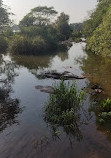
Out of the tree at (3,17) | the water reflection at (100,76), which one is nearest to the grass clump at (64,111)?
the water reflection at (100,76)

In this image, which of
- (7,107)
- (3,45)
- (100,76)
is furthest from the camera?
(3,45)

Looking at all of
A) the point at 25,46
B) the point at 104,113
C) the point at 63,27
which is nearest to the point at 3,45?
the point at 25,46

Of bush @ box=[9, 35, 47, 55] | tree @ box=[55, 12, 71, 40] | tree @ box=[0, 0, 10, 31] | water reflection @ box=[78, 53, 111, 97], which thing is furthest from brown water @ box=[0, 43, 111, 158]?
tree @ box=[55, 12, 71, 40]

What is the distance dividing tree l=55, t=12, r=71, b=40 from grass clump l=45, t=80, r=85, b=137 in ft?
166

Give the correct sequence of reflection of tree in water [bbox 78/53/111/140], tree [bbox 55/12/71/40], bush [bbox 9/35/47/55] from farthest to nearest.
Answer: tree [bbox 55/12/71/40], bush [bbox 9/35/47/55], reflection of tree in water [bbox 78/53/111/140]

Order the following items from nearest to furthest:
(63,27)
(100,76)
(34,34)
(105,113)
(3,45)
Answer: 1. (105,113)
2. (100,76)
3. (3,45)
4. (34,34)
5. (63,27)

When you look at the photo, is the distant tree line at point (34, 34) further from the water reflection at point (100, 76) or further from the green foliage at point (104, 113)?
the green foliage at point (104, 113)

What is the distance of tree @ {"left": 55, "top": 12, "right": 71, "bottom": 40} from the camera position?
196ft

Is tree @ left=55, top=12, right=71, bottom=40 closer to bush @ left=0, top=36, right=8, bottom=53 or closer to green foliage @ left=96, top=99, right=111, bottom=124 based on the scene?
bush @ left=0, top=36, right=8, bottom=53

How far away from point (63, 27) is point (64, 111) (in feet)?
177

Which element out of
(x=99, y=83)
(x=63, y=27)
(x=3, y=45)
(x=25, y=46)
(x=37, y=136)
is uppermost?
(x=63, y=27)

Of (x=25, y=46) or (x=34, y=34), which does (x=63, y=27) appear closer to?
(x=34, y=34)

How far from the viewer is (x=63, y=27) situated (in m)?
59.8

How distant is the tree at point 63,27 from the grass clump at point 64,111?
166 feet
